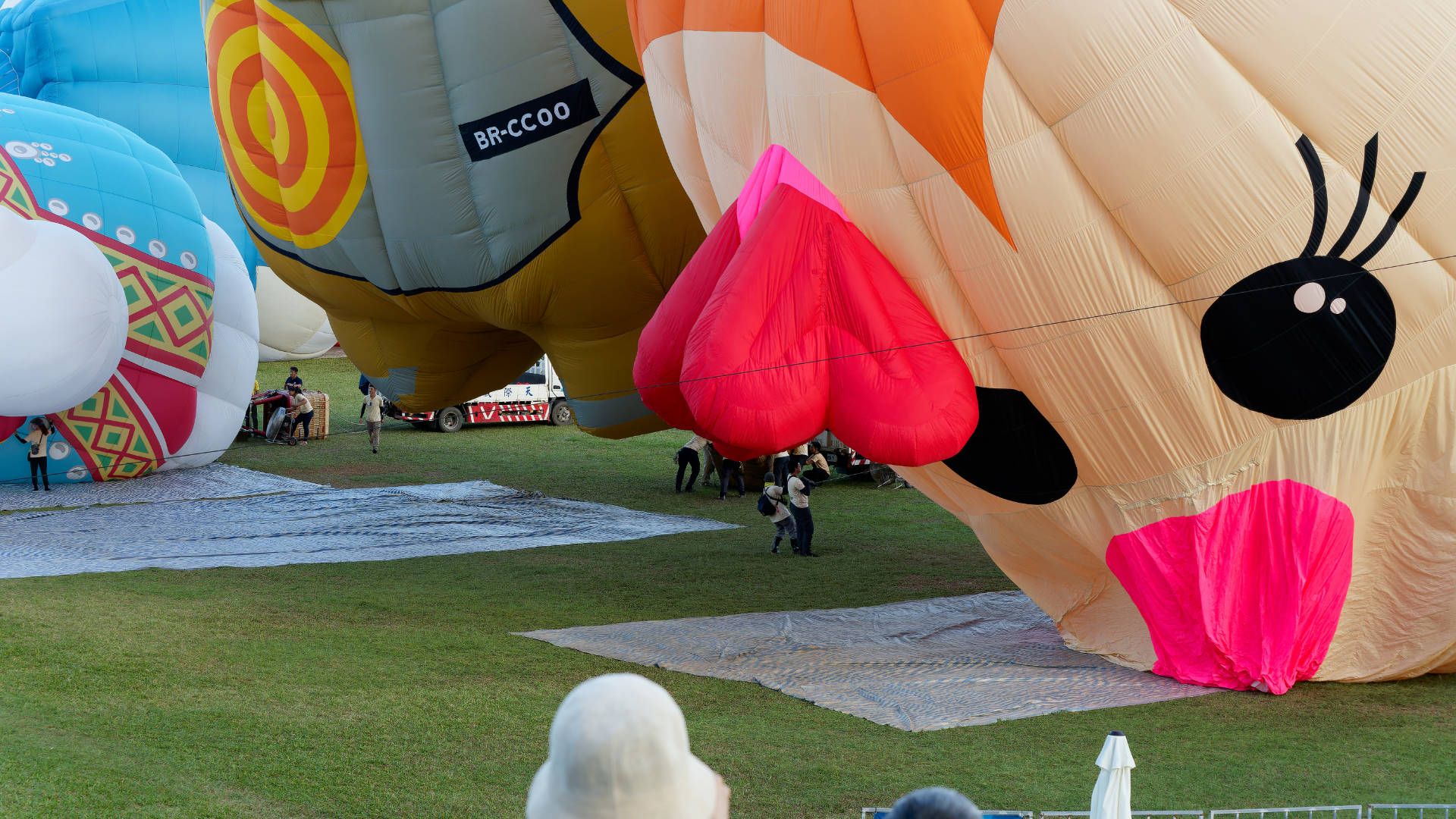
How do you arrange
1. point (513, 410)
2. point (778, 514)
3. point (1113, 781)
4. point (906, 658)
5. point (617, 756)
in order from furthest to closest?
point (513, 410)
point (778, 514)
point (906, 658)
point (1113, 781)
point (617, 756)

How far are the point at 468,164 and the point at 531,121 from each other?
0.66m

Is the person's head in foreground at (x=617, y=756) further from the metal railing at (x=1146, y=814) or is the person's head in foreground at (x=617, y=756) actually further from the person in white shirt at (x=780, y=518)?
the person in white shirt at (x=780, y=518)

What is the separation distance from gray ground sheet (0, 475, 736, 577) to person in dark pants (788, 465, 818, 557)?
6.34 feet

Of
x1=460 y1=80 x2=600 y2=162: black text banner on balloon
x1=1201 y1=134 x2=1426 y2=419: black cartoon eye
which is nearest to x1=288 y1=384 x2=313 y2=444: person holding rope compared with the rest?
x1=460 y1=80 x2=600 y2=162: black text banner on balloon

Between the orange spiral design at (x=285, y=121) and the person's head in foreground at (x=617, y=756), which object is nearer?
the person's head in foreground at (x=617, y=756)

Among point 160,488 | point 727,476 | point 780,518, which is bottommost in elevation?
point 160,488

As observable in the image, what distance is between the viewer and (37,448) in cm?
1781

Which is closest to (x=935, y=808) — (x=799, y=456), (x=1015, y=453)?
(x=1015, y=453)

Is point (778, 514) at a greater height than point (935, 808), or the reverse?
point (778, 514)

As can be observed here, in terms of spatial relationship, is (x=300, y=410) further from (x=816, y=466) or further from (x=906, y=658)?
(x=906, y=658)

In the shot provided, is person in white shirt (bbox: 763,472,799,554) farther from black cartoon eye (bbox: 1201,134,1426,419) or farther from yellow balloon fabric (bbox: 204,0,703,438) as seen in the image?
black cartoon eye (bbox: 1201,134,1426,419)

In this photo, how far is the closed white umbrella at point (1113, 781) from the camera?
15.2 ft

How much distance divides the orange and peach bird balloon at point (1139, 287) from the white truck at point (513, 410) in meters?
17.7

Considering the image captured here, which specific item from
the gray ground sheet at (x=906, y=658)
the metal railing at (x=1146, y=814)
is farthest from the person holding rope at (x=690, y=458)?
the metal railing at (x=1146, y=814)
